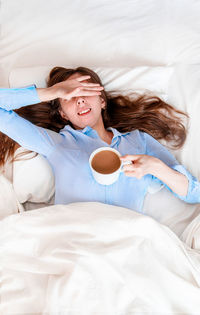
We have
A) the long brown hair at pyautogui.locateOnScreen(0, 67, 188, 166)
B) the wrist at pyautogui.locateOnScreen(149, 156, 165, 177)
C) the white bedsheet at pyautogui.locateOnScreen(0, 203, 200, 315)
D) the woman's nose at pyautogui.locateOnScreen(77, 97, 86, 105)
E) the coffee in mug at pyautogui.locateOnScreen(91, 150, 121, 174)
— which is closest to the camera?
the white bedsheet at pyautogui.locateOnScreen(0, 203, 200, 315)

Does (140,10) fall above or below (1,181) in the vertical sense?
above

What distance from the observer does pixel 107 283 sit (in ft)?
3.26

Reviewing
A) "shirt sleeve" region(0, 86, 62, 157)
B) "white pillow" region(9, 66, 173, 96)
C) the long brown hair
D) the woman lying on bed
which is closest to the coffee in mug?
the woman lying on bed

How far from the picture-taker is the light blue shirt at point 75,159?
1266mm

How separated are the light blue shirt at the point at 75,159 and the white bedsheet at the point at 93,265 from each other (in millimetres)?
140

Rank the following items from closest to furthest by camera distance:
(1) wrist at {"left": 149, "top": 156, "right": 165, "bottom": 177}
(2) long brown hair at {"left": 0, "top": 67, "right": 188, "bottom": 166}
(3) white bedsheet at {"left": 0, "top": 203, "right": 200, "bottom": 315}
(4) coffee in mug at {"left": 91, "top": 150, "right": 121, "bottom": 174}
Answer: (3) white bedsheet at {"left": 0, "top": 203, "right": 200, "bottom": 315}
(4) coffee in mug at {"left": 91, "top": 150, "right": 121, "bottom": 174}
(1) wrist at {"left": 149, "top": 156, "right": 165, "bottom": 177}
(2) long brown hair at {"left": 0, "top": 67, "right": 188, "bottom": 166}

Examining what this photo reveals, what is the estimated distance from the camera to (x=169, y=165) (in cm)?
140

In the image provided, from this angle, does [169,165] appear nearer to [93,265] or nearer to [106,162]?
[106,162]

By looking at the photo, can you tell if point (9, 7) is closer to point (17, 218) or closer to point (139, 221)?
point (17, 218)

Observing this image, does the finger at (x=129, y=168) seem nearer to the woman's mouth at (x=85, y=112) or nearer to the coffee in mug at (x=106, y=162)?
the coffee in mug at (x=106, y=162)

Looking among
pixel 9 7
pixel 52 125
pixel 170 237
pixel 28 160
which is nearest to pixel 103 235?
pixel 170 237

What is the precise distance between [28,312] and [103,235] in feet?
1.09

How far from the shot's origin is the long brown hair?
154 cm

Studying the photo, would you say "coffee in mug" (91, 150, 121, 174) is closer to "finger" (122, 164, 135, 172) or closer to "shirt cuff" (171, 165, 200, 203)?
"finger" (122, 164, 135, 172)
